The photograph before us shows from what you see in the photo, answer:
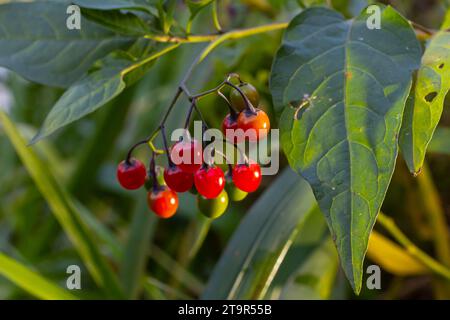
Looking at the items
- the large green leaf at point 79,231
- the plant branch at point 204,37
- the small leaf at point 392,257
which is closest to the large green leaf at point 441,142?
the small leaf at point 392,257

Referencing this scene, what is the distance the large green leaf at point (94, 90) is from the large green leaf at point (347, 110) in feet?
0.50

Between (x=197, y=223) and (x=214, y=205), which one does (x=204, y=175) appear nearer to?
(x=214, y=205)

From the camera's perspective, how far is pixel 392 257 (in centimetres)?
97

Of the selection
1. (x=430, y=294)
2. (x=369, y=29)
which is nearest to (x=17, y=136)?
(x=369, y=29)

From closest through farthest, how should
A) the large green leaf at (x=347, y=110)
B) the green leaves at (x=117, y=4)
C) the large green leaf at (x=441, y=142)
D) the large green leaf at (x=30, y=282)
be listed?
the large green leaf at (x=347, y=110) < the green leaves at (x=117, y=4) < the large green leaf at (x=30, y=282) < the large green leaf at (x=441, y=142)

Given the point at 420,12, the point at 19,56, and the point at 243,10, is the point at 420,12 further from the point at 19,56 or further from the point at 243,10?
the point at 19,56

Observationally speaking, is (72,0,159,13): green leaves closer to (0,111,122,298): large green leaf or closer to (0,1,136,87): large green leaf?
(0,1,136,87): large green leaf

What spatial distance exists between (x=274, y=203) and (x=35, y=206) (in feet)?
2.44

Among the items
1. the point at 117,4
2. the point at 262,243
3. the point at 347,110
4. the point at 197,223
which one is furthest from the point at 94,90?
the point at 197,223

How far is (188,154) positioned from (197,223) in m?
0.57

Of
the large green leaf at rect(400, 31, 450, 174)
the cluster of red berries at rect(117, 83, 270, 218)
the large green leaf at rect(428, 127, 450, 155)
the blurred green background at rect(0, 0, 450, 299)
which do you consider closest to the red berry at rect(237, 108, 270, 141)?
the cluster of red berries at rect(117, 83, 270, 218)

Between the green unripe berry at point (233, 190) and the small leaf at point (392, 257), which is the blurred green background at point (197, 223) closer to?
the small leaf at point (392, 257)

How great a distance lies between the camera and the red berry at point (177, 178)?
0.60 m

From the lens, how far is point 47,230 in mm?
1312
